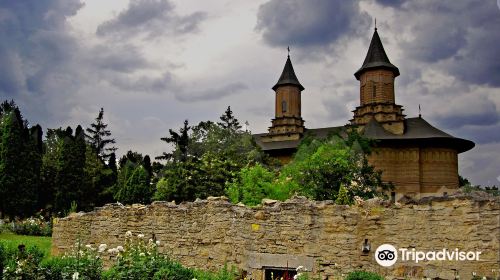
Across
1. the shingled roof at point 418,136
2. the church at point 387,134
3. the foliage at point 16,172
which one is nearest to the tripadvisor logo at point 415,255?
the foliage at point 16,172

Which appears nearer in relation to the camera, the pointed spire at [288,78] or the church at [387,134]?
the church at [387,134]

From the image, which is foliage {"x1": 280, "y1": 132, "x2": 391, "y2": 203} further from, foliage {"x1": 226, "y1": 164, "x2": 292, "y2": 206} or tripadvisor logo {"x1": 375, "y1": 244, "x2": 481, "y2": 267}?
tripadvisor logo {"x1": 375, "y1": 244, "x2": 481, "y2": 267}

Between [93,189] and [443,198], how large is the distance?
3469cm

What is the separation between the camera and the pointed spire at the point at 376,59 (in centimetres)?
5294

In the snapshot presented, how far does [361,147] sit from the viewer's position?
100 feet

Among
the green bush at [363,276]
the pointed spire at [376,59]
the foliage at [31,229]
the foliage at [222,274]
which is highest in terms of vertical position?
the pointed spire at [376,59]

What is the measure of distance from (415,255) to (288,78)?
53.6m

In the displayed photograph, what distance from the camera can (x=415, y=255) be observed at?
8828mm

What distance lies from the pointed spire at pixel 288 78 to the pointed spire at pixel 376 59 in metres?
8.35

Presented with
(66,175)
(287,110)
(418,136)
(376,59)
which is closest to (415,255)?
(66,175)

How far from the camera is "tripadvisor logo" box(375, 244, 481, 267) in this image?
8336mm

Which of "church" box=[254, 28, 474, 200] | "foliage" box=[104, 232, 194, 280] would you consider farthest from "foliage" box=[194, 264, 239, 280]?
"church" box=[254, 28, 474, 200]

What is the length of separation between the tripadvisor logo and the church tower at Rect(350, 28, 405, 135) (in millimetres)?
42584

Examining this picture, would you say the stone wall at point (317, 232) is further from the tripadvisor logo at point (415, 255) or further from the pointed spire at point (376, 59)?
the pointed spire at point (376, 59)
